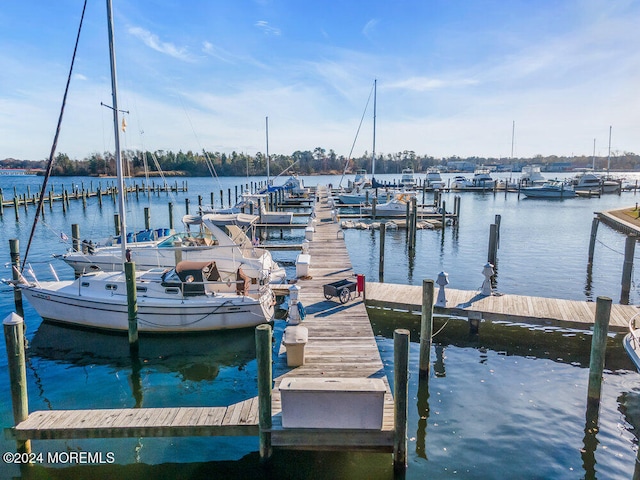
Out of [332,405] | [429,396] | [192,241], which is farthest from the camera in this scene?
[192,241]

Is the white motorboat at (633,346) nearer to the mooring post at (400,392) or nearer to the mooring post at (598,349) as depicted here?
the mooring post at (598,349)

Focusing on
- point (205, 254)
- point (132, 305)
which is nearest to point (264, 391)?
point (132, 305)

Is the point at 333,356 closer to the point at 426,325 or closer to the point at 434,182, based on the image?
the point at 426,325

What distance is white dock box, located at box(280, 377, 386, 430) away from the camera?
730 cm

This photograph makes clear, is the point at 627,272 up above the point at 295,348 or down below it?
below

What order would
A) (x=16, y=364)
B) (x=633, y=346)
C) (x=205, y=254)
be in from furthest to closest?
(x=205, y=254) → (x=633, y=346) → (x=16, y=364)

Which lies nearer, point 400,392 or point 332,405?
point 332,405

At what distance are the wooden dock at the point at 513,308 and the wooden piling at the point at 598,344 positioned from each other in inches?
111

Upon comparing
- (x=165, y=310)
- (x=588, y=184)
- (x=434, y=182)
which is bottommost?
(x=165, y=310)

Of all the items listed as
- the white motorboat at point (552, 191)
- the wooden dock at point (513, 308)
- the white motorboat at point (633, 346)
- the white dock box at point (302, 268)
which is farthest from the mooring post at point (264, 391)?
the white motorboat at point (552, 191)

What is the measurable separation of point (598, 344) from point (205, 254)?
13584 millimetres

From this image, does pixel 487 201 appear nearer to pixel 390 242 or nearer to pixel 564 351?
pixel 390 242

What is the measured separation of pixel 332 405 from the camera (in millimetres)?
7363

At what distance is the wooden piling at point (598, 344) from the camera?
9.48 meters
